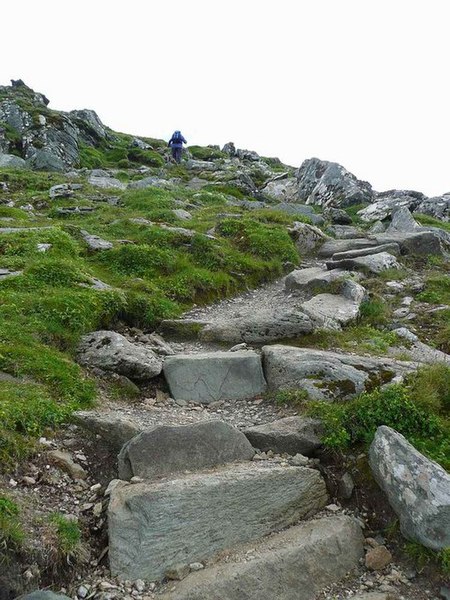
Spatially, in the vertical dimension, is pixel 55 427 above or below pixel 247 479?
below

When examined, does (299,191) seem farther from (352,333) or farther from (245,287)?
(352,333)

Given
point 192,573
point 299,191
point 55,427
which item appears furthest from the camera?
point 299,191

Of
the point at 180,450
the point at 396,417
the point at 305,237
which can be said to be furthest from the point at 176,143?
the point at 180,450

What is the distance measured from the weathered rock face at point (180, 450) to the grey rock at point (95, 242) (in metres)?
11.6

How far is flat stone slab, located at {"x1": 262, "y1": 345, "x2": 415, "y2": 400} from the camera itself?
9.84 metres

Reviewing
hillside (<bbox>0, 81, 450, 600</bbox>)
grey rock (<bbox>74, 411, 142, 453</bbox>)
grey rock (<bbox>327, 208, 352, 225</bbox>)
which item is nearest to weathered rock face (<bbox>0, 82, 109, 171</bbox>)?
grey rock (<bbox>327, 208, 352, 225</bbox>)

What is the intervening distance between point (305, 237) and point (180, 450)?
17.8m

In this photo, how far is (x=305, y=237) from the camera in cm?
2422

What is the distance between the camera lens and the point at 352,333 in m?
13.7

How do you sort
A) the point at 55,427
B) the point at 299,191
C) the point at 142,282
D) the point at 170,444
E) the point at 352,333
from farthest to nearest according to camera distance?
the point at 299,191 → the point at 142,282 → the point at 352,333 → the point at 55,427 → the point at 170,444

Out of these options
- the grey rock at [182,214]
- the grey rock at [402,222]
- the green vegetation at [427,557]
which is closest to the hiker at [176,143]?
the grey rock at [182,214]

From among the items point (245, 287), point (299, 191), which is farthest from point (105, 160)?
point (245, 287)

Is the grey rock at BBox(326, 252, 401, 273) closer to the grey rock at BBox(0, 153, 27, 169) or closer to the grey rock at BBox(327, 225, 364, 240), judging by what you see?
the grey rock at BBox(327, 225, 364, 240)

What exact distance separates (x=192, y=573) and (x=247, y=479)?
1.45 meters
